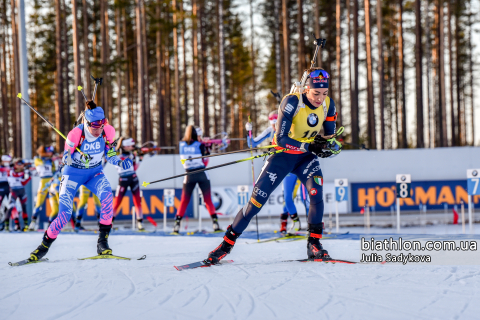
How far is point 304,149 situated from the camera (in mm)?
4938

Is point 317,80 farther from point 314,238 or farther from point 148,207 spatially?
point 148,207

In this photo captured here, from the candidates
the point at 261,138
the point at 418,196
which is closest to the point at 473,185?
the point at 261,138

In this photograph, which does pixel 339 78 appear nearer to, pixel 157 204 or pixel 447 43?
pixel 447 43

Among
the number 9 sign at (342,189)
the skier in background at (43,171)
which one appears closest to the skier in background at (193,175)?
the number 9 sign at (342,189)

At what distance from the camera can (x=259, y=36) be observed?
112 ft

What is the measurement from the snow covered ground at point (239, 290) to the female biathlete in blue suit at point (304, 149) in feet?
1.41

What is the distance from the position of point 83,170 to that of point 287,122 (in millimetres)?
2507

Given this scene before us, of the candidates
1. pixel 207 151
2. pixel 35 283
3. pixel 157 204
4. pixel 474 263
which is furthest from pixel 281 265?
pixel 157 204

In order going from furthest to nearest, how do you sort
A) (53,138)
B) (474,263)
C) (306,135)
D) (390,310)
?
(53,138)
(306,135)
(474,263)
(390,310)

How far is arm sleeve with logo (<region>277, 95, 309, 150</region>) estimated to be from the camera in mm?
4965

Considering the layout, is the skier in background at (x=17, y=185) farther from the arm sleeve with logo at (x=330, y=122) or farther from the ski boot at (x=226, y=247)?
the arm sleeve with logo at (x=330, y=122)

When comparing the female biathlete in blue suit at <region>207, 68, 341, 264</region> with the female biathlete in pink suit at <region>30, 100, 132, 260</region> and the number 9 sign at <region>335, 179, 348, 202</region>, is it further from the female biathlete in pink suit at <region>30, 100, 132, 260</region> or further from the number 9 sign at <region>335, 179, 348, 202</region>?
the number 9 sign at <region>335, 179, 348, 202</region>

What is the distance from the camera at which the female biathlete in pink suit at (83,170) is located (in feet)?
18.7

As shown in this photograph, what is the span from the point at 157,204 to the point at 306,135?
1102cm
